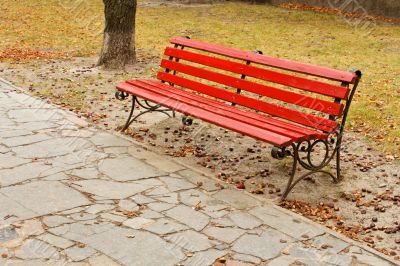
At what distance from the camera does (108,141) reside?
6535 mm

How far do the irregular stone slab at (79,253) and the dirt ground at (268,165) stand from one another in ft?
5.93

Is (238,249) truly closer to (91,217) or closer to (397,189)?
(91,217)

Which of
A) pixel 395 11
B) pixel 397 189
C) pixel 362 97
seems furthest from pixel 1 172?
pixel 395 11

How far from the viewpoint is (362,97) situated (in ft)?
28.9

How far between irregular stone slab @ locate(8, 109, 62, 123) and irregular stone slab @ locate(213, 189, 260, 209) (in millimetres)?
2982

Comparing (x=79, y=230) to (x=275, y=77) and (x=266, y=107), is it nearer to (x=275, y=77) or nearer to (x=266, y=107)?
(x=266, y=107)

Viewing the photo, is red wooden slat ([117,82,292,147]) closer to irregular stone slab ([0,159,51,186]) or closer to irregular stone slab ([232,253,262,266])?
irregular stone slab ([232,253,262,266])

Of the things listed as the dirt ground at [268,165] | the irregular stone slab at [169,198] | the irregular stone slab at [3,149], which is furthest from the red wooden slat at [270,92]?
the irregular stone slab at [3,149]

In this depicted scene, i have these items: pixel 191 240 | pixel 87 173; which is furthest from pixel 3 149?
pixel 191 240

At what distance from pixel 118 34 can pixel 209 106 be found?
4.28m

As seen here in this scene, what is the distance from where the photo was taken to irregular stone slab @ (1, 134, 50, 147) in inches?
245

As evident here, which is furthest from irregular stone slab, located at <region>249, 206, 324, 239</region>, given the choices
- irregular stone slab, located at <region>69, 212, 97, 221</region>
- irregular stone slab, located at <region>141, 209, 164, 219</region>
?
irregular stone slab, located at <region>69, 212, 97, 221</region>

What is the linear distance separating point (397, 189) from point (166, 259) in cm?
270

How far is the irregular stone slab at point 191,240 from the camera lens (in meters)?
4.21
